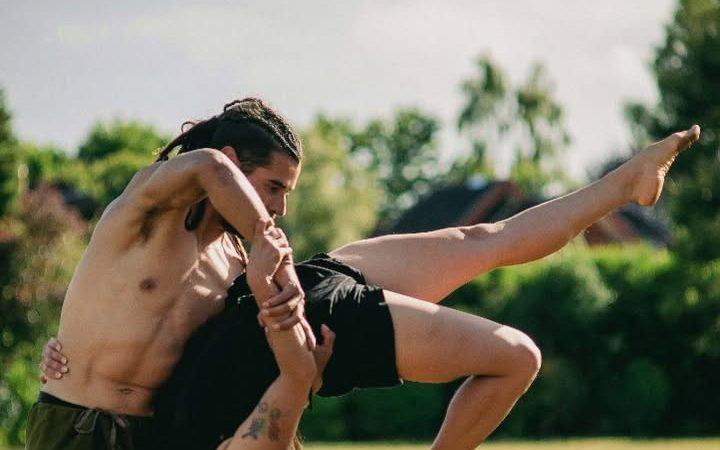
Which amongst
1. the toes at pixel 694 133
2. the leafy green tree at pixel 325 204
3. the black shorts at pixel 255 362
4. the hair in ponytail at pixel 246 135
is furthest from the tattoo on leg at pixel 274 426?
the leafy green tree at pixel 325 204

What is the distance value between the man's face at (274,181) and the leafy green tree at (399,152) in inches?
2325

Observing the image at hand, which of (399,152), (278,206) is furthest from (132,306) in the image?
(399,152)

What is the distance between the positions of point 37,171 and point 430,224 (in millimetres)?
35213

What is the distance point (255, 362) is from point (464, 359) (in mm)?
665

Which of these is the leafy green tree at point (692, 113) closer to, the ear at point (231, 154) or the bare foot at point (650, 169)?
the bare foot at point (650, 169)

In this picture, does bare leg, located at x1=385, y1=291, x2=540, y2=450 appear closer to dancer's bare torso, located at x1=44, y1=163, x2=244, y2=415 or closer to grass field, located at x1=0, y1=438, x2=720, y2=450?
dancer's bare torso, located at x1=44, y1=163, x2=244, y2=415

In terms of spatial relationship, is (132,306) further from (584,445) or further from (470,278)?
(584,445)

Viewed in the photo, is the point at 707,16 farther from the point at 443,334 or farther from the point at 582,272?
the point at 443,334

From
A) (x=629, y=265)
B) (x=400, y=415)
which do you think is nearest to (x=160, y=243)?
(x=400, y=415)

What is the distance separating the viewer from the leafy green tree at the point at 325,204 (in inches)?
1475

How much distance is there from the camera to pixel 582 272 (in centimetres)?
2023

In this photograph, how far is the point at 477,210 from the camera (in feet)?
109

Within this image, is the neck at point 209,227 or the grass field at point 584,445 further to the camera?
the grass field at point 584,445

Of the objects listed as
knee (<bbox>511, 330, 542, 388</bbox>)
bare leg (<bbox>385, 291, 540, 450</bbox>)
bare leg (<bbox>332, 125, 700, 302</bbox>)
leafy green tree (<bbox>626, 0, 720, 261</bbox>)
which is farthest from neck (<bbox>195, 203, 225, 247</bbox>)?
leafy green tree (<bbox>626, 0, 720, 261</bbox>)
